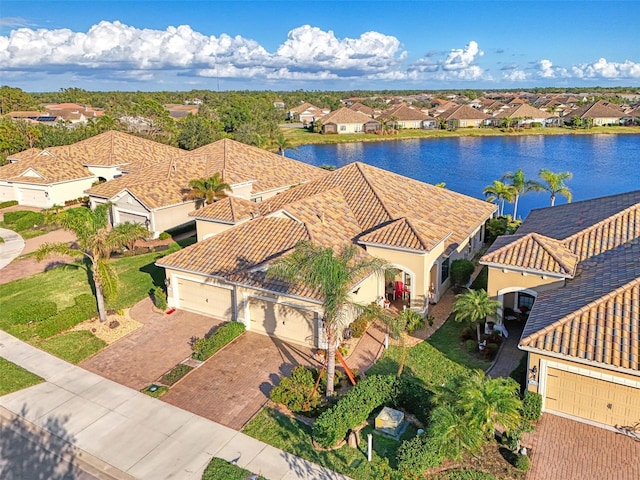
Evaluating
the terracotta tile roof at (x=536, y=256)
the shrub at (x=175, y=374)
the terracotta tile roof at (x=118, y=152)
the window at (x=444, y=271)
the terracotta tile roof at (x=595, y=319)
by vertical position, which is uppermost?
the terracotta tile roof at (x=118, y=152)

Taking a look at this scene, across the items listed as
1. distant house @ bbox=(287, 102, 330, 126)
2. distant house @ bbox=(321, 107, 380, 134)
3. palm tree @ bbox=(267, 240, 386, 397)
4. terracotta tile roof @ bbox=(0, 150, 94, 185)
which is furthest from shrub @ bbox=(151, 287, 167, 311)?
distant house @ bbox=(287, 102, 330, 126)

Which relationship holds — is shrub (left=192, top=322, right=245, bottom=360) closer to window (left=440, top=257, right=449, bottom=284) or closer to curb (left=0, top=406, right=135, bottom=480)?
curb (left=0, top=406, right=135, bottom=480)

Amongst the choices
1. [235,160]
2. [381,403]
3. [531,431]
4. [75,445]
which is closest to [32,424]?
[75,445]

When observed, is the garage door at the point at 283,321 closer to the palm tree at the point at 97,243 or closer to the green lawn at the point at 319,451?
the green lawn at the point at 319,451

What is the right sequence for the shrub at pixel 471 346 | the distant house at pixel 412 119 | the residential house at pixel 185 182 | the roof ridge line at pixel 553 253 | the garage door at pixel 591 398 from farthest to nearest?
the distant house at pixel 412 119 < the residential house at pixel 185 182 < the shrub at pixel 471 346 < the roof ridge line at pixel 553 253 < the garage door at pixel 591 398

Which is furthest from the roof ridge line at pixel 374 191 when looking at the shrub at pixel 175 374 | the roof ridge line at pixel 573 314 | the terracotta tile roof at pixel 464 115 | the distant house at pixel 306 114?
the distant house at pixel 306 114
